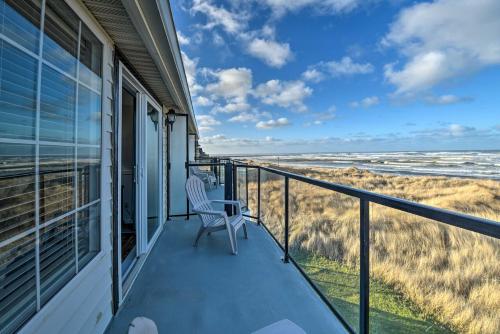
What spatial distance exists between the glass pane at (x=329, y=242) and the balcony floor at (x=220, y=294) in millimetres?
219

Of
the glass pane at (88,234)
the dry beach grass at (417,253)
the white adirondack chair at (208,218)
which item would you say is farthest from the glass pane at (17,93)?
the white adirondack chair at (208,218)

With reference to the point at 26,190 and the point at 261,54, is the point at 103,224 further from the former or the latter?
the point at 261,54

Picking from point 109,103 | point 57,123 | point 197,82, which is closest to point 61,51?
point 57,123

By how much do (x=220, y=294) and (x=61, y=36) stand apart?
225 cm

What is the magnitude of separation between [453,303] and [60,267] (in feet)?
9.43

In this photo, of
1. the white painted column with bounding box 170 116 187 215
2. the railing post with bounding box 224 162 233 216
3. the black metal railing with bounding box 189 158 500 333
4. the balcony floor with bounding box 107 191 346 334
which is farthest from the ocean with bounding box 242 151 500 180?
the black metal railing with bounding box 189 158 500 333

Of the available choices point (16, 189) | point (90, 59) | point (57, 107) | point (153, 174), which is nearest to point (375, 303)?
point (16, 189)

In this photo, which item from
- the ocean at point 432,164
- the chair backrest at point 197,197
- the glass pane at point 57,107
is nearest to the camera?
the glass pane at point 57,107

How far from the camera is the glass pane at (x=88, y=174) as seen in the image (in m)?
1.52

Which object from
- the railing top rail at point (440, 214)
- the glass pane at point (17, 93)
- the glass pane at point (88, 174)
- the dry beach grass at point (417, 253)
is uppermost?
the glass pane at point (17, 93)

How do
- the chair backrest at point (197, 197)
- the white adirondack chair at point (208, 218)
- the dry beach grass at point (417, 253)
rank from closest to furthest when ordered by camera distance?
1. the dry beach grass at point (417, 253)
2. the white adirondack chair at point (208, 218)
3. the chair backrest at point (197, 197)

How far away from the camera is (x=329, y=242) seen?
3615 mm

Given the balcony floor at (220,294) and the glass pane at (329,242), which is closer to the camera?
the balcony floor at (220,294)

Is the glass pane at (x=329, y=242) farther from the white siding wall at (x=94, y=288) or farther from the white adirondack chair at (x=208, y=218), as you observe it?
the white siding wall at (x=94, y=288)
